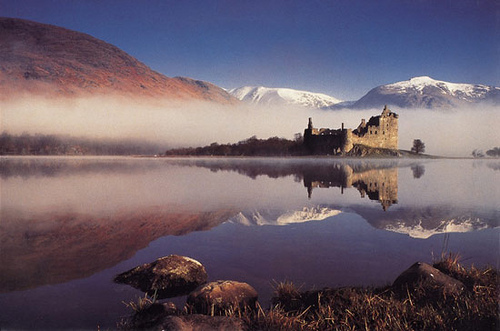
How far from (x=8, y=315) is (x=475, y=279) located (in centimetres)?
760

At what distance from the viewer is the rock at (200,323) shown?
4023 millimetres

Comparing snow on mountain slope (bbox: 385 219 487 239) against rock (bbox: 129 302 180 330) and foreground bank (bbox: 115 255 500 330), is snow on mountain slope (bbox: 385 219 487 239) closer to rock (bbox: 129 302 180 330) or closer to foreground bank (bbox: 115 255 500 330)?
foreground bank (bbox: 115 255 500 330)

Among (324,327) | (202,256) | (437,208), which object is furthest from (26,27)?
(437,208)

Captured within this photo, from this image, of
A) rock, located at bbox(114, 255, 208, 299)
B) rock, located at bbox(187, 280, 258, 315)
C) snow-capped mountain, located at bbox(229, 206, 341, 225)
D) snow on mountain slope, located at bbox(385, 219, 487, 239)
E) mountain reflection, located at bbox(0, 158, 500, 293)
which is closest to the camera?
rock, located at bbox(187, 280, 258, 315)

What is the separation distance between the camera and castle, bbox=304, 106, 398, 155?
279 feet

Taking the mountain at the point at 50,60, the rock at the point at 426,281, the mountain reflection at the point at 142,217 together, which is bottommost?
the mountain reflection at the point at 142,217

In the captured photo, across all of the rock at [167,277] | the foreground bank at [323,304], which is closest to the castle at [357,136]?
the foreground bank at [323,304]

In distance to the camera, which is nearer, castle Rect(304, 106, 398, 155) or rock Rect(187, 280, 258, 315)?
rock Rect(187, 280, 258, 315)

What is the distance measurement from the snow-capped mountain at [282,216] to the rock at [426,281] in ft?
18.1

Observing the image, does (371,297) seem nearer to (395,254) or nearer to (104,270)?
(395,254)

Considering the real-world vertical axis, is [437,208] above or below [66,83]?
below

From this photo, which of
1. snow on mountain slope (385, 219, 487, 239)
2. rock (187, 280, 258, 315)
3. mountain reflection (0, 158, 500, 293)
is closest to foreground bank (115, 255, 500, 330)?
rock (187, 280, 258, 315)

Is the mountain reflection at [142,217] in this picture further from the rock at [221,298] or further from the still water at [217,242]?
the rock at [221,298]

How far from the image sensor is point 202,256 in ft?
25.3
